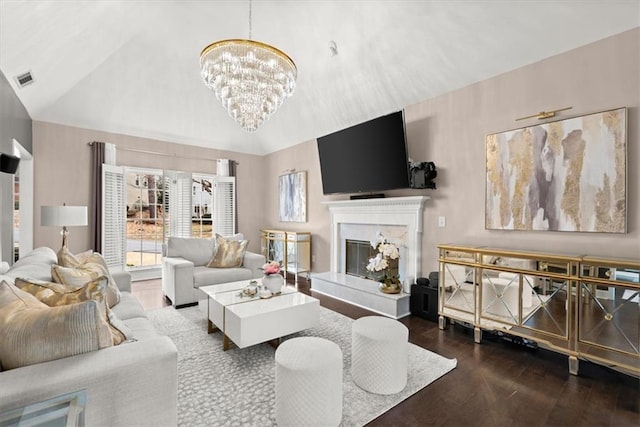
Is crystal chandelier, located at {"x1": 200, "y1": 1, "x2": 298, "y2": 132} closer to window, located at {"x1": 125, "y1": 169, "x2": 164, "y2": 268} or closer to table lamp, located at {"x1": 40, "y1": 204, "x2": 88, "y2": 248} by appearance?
table lamp, located at {"x1": 40, "y1": 204, "x2": 88, "y2": 248}

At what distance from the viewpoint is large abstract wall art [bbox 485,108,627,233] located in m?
2.36

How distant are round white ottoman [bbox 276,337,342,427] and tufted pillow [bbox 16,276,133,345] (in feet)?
2.84

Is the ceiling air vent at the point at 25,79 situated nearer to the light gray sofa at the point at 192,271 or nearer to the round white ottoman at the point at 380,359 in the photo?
the light gray sofa at the point at 192,271

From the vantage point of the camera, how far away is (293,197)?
19.4ft

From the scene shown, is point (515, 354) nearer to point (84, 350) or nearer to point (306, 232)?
point (84, 350)

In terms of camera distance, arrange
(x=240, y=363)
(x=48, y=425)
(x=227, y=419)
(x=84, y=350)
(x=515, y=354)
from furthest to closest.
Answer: (x=515, y=354) < (x=240, y=363) < (x=227, y=419) < (x=84, y=350) < (x=48, y=425)

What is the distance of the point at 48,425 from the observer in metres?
1.04

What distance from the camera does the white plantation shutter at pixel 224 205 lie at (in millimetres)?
6172

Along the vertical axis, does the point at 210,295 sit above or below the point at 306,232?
below

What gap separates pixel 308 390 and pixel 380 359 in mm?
624

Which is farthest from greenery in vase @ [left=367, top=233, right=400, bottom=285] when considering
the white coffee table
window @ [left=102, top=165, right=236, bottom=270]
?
window @ [left=102, top=165, right=236, bottom=270]

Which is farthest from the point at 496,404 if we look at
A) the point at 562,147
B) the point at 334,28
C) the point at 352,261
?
the point at 334,28

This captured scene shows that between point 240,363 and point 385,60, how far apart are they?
11.6 ft

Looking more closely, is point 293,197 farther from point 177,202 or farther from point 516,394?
point 516,394
